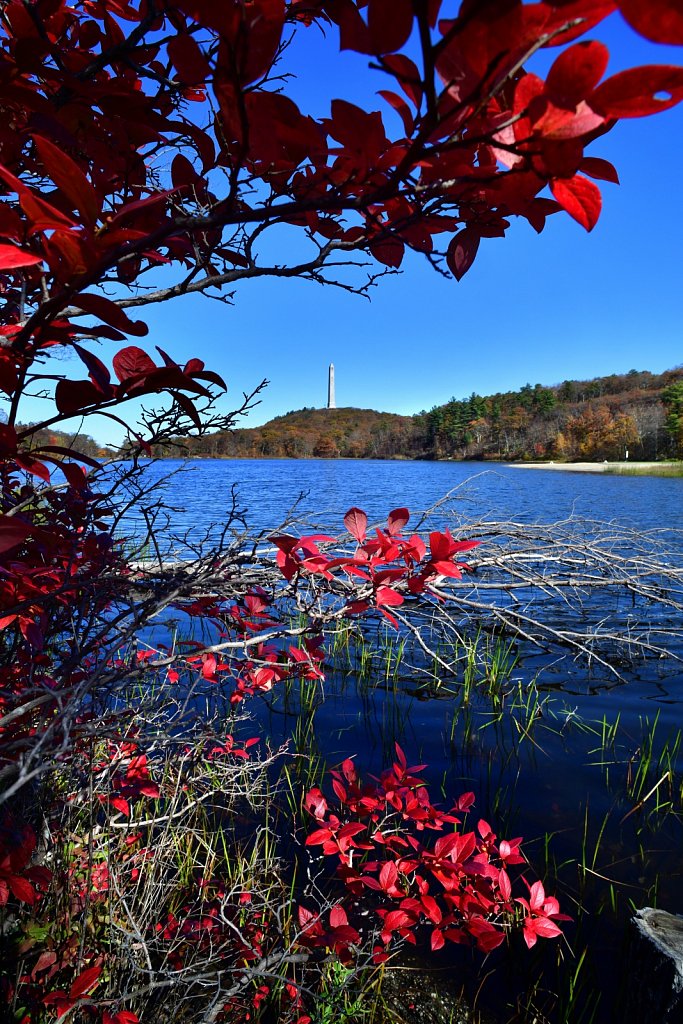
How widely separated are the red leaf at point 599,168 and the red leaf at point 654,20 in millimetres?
221

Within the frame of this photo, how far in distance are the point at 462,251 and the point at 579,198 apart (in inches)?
10.5

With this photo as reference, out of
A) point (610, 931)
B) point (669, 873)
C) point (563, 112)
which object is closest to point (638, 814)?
point (669, 873)

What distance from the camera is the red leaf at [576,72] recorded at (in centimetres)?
46

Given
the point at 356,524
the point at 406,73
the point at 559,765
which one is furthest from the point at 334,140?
the point at 559,765

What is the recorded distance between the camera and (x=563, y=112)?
492mm

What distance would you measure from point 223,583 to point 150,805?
2566 mm

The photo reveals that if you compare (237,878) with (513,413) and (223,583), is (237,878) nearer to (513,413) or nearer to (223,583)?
(223,583)

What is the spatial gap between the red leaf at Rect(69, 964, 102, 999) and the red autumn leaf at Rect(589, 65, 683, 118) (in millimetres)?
2300

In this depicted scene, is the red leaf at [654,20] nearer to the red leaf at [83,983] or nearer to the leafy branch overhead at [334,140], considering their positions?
the leafy branch overhead at [334,140]

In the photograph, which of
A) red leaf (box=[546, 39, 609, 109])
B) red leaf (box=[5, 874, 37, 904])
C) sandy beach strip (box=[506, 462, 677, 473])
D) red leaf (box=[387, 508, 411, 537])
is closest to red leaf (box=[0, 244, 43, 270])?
red leaf (box=[546, 39, 609, 109])

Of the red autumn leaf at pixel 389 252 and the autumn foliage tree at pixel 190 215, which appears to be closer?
the autumn foliage tree at pixel 190 215

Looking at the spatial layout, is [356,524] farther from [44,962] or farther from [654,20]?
[44,962]

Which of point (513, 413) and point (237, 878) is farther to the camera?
point (513, 413)

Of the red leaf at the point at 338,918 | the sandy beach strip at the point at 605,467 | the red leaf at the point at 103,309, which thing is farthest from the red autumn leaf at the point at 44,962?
the sandy beach strip at the point at 605,467
